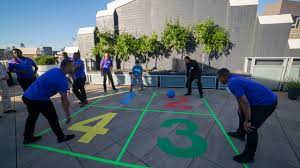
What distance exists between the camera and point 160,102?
648cm

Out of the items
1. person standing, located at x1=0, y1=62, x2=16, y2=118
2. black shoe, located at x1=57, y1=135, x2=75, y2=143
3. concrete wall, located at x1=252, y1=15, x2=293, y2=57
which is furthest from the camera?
concrete wall, located at x1=252, y1=15, x2=293, y2=57

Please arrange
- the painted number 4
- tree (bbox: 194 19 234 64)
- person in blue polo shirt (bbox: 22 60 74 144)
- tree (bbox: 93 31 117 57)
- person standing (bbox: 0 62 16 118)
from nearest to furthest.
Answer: person in blue polo shirt (bbox: 22 60 74 144) → the painted number 4 → person standing (bbox: 0 62 16 118) → tree (bbox: 194 19 234 64) → tree (bbox: 93 31 117 57)

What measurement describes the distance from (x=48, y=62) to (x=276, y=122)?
43.6 ft

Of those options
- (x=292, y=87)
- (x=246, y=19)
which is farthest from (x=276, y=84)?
(x=246, y=19)

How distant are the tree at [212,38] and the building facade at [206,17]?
15.1 inches

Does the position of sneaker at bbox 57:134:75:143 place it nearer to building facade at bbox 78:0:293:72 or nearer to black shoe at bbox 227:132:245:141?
black shoe at bbox 227:132:245:141

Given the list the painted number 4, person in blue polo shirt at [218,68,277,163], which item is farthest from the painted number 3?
the painted number 4

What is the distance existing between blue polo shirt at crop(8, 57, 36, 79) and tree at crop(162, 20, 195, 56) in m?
6.97

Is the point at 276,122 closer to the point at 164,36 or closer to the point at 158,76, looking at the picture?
the point at 158,76

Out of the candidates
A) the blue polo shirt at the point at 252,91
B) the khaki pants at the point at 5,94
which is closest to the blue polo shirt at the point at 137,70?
Answer: the khaki pants at the point at 5,94

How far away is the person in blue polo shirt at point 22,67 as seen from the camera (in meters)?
5.00

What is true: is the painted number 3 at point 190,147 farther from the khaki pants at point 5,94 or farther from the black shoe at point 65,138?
the khaki pants at point 5,94

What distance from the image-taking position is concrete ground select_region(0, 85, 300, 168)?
9.94ft

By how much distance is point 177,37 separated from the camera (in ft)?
30.9
